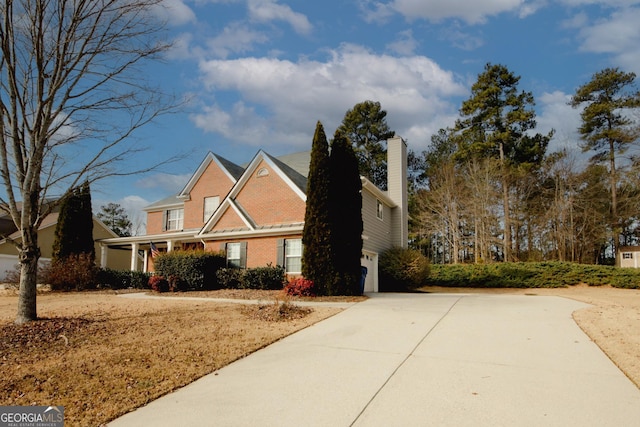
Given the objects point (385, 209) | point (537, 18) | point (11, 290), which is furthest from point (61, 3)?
point (385, 209)

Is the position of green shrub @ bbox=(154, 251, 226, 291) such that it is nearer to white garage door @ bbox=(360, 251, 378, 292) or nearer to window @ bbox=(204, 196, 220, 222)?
window @ bbox=(204, 196, 220, 222)

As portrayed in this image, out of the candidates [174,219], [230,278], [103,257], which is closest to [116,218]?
[103,257]

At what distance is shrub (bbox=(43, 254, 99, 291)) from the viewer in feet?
60.7

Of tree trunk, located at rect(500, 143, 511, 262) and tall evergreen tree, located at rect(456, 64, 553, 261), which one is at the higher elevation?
tall evergreen tree, located at rect(456, 64, 553, 261)

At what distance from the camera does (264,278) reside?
16.3 m

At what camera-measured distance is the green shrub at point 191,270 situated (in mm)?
16875

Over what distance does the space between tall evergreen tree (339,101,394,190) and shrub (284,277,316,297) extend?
2596 cm

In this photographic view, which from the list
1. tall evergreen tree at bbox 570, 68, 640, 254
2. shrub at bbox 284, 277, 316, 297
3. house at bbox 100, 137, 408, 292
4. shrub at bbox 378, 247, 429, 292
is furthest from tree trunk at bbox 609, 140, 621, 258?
shrub at bbox 284, 277, 316, 297

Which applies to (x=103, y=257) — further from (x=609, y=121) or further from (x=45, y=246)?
(x=609, y=121)

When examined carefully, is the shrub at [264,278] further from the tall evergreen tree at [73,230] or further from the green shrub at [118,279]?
the tall evergreen tree at [73,230]

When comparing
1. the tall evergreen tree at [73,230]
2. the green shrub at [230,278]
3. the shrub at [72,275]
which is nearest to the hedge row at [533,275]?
the green shrub at [230,278]

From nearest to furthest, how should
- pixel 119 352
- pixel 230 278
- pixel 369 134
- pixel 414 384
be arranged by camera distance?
pixel 414 384 < pixel 119 352 < pixel 230 278 < pixel 369 134

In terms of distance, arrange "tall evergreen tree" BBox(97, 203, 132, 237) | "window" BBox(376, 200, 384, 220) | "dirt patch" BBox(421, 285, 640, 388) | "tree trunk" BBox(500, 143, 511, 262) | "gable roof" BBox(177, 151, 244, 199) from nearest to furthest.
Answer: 1. "dirt patch" BBox(421, 285, 640, 388)
2. "window" BBox(376, 200, 384, 220)
3. "gable roof" BBox(177, 151, 244, 199)
4. "tree trunk" BBox(500, 143, 511, 262)
5. "tall evergreen tree" BBox(97, 203, 132, 237)

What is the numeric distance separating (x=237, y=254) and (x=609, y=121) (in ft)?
99.5
